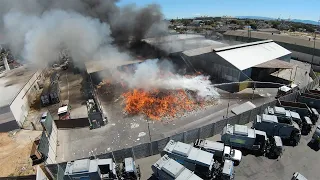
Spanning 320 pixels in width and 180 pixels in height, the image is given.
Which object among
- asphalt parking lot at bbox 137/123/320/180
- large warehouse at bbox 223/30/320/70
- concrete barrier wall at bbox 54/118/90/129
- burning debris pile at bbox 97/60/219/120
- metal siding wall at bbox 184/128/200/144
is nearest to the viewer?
asphalt parking lot at bbox 137/123/320/180

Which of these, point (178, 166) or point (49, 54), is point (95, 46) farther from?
point (178, 166)

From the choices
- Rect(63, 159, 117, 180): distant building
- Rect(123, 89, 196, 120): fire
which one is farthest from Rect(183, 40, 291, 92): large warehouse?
Rect(63, 159, 117, 180): distant building

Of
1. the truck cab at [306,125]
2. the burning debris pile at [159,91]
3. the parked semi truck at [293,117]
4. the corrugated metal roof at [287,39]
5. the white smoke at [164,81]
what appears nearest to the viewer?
the parked semi truck at [293,117]

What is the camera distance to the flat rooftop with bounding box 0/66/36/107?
81.3 feet

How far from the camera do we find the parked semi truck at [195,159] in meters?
12.9

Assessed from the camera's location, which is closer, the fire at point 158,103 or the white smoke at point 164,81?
the fire at point 158,103

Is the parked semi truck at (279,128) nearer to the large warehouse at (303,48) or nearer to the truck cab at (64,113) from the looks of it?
the truck cab at (64,113)

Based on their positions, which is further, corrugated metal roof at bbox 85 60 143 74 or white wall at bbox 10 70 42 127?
corrugated metal roof at bbox 85 60 143 74

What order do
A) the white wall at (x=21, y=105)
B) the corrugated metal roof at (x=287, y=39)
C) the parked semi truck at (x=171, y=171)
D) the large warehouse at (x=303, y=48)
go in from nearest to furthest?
the parked semi truck at (x=171, y=171) → the white wall at (x=21, y=105) → the large warehouse at (x=303, y=48) → the corrugated metal roof at (x=287, y=39)

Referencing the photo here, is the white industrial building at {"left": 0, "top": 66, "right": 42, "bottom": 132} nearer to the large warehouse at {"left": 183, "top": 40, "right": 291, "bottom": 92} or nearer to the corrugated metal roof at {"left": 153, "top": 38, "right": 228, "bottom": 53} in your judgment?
the corrugated metal roof at {"left": 153, "top": 38, "right": 228, "bottom": 53}

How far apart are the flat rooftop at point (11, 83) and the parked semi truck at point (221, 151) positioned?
20860 mm

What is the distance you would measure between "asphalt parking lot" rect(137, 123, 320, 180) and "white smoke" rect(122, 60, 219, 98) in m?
11.6

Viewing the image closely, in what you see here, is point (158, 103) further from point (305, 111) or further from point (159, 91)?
point (305, 111)

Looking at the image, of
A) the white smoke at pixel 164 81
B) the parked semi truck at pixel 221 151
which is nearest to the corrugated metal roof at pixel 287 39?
the white smoke at pixel 164 81
